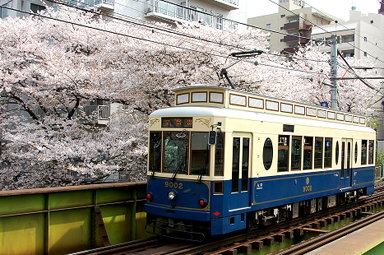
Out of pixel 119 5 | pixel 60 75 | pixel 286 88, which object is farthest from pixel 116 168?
pixel 119 5

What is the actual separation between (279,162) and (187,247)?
3202mm

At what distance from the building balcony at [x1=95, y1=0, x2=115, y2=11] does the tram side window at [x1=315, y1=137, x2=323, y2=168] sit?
19.0m

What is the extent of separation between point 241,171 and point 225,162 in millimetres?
653

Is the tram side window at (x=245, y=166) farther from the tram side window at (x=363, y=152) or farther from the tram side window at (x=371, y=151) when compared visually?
the tram side window at (x=371, y=151)

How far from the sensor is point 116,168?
15648 millimetres

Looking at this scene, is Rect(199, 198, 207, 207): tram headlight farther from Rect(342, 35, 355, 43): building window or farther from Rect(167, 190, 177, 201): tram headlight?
Rect(342, 35, 355, 43): building window

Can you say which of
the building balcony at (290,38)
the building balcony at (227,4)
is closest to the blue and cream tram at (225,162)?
the building balcony at (227,4)

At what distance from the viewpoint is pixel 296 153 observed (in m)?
10.3

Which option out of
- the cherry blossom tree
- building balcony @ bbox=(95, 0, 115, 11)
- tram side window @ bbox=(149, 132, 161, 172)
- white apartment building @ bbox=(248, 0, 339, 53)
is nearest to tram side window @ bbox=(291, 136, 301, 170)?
tram side window @ bbox=(149, 132, 161, 172)

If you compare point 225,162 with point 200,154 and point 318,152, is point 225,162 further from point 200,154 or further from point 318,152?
point 318,152

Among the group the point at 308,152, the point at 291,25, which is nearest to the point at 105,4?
the point at 308,152

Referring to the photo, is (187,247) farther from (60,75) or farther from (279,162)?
(60,75)

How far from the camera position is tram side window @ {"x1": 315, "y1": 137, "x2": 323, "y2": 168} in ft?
36.7

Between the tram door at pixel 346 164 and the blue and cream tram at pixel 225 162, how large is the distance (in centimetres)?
237
